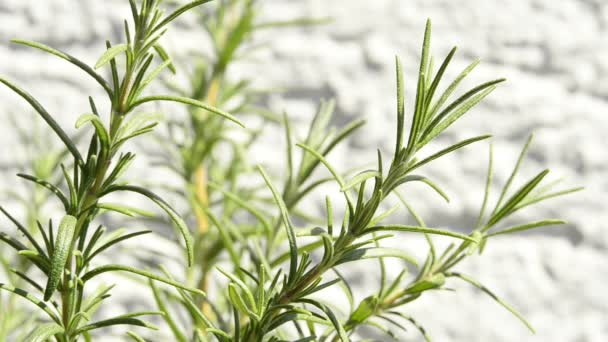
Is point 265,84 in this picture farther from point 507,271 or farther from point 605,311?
point 605,311

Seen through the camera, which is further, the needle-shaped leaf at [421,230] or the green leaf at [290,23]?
the green leaf at [290,23]

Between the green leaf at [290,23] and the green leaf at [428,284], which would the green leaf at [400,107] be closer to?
the green leaf at [428,284]

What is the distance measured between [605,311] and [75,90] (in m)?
0.84

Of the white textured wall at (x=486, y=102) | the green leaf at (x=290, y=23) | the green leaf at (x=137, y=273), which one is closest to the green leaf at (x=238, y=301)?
the green leaf at (x=137, y=273)

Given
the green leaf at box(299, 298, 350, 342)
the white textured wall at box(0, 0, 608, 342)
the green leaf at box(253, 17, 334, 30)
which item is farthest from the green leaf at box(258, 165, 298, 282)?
the white textured wall at box(0, 0, 608, 342)

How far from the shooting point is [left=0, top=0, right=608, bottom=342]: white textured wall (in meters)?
1.08

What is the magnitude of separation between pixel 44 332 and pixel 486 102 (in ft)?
3.13

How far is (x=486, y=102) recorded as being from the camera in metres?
1.11

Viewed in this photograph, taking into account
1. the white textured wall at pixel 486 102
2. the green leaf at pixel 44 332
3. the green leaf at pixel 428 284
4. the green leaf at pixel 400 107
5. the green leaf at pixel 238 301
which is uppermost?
the white textured wall at pixel 486 102

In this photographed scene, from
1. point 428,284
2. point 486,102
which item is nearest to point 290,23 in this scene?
point 428,284

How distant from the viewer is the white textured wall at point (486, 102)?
1.08 meters

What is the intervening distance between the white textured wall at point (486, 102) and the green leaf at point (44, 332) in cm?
84

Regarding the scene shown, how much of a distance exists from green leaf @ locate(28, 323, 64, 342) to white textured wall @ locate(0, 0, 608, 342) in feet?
2.75

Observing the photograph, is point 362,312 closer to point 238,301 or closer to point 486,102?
point 238,301
